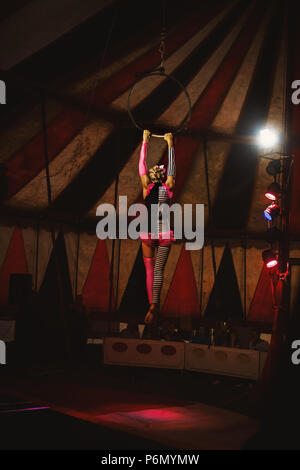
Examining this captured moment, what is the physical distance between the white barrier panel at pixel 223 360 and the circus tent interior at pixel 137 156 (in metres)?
0.87

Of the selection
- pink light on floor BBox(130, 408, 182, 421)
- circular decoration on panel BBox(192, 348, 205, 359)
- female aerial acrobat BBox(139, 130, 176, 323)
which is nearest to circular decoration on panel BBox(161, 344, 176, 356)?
circular decoration on panel BBox(192, 348, 205, 359)

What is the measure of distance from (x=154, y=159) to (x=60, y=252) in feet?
9.46

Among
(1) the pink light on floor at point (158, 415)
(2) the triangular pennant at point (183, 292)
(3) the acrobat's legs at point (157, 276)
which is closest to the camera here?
(3) the acrobat's legs at point (157, 276)

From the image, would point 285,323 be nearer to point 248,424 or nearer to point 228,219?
point 248,424

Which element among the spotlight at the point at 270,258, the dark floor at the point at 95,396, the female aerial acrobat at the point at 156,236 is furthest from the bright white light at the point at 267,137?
the dark floor at the point at 95,396

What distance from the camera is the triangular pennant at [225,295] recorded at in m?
11.0

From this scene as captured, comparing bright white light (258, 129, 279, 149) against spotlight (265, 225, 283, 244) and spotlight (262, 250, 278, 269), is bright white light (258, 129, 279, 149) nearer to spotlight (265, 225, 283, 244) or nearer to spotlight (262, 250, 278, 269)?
spotlight (265, 225, 283, 244)

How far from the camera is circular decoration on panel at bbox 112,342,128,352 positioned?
765 centimetres

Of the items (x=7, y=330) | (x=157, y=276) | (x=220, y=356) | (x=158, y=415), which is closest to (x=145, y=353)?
(x=220, y=356)

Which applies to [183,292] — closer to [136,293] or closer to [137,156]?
[136,293]

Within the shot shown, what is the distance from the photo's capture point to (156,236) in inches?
187

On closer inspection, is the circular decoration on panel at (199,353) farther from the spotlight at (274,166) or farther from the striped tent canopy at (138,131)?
the spotlight at (274,166)

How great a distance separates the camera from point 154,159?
1000 cm
